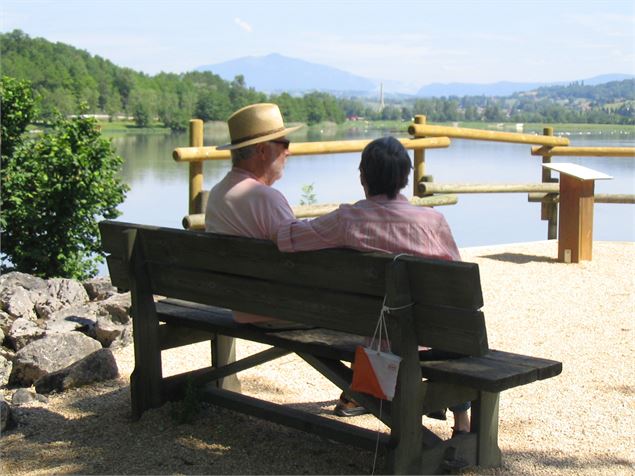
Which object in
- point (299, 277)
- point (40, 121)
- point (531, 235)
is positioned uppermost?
point (40, 121)

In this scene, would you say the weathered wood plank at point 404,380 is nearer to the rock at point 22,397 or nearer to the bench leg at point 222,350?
the bench leg at point 222,350

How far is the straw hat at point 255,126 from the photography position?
12.1 feet

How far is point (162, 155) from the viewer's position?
25.8m

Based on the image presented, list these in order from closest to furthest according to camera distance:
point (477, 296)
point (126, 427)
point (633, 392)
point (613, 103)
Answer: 1. point (477, 296)
2. point (126, 427)
3. point (633, 392)
4. point (613, 103)

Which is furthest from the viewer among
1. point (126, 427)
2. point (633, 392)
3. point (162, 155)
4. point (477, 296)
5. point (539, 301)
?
point (162, 155)

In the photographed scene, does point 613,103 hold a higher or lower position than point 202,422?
higher

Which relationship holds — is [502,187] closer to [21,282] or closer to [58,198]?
[58,198]

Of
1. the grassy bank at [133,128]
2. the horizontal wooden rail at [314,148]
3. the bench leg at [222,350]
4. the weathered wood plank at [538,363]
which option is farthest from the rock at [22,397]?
the grassy bank at [133,128]

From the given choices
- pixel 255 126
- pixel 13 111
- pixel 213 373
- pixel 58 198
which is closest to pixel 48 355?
pixel 213 373

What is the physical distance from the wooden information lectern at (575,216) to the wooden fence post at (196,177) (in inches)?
120

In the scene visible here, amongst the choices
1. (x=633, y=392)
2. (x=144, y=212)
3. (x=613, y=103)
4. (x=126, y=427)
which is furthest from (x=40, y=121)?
(x=613, y=103)

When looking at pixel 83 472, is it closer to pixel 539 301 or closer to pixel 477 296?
pixel 477 296

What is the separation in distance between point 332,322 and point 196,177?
4.24m

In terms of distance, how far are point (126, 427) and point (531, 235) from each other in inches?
504
